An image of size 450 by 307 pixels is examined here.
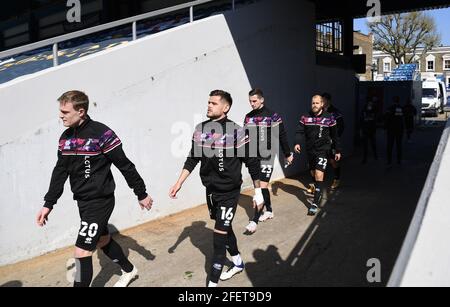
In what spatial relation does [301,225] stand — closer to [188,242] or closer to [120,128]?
[188,242]

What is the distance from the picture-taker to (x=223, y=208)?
4184 mm

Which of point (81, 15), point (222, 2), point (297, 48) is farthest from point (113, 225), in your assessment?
point (81, 15)

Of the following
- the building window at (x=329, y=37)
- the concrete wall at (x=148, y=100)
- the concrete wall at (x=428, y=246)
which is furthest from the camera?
the building window at (x=329, y=37)

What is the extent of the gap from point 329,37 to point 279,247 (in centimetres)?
1044

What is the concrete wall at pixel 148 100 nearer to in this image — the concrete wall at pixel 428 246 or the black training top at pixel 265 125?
the black training top at pixel 265 125

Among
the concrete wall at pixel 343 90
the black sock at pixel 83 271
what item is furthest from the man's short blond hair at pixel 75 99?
the concrete wall at pixel 343 90

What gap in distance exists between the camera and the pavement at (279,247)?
4.59 metres

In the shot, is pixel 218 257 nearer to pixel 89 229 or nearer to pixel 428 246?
pixel 89 229

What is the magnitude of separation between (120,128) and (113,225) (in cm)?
149

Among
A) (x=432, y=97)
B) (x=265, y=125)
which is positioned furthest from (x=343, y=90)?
(x=432, y=97)

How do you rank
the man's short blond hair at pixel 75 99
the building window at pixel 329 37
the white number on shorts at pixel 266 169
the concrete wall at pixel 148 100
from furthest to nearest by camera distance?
1. the building window at pixel 329 37
2. the white number on shorts at pixel 266 169
3. the concrete wall at pixel 148 100
4. the man's short blond hair at pixel 75 99

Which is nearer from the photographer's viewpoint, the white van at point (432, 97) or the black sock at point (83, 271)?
the black sock at point (83, 271)

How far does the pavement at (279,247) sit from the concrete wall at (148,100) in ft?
1.30

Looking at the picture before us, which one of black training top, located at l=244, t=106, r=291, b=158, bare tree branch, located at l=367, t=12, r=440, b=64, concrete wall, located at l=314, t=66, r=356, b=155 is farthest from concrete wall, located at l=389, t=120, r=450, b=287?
bare tree branch, located at l=367, t=12, r=440, b=64
